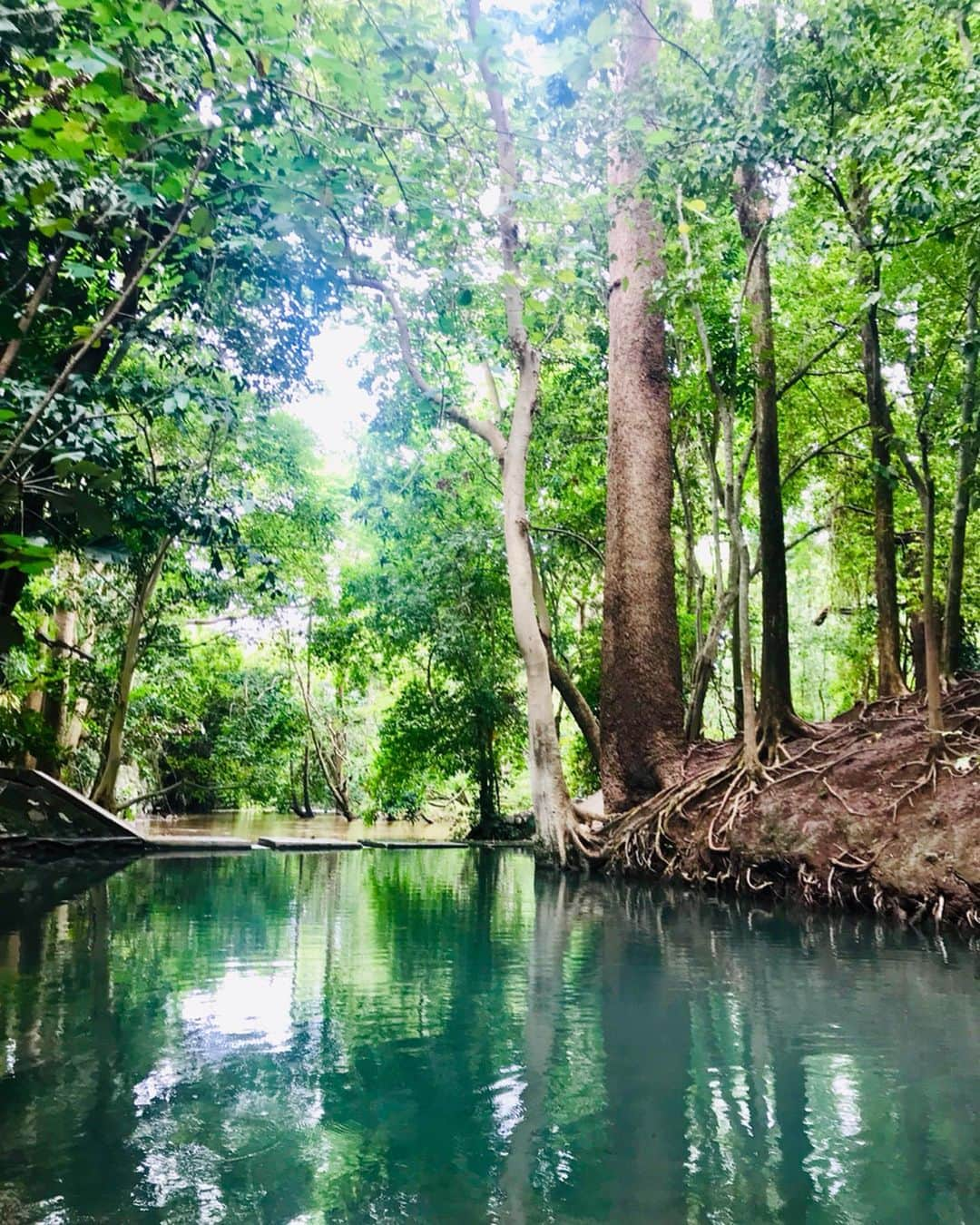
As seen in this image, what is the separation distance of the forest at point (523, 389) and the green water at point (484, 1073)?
133cm

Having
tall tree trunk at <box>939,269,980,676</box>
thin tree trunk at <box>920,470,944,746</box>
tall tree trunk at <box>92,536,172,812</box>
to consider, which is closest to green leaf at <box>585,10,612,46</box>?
thin tree trunk at <box>920,470,944,746</box>

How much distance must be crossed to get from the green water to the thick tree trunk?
116 inches

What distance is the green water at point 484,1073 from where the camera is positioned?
6.66 feet

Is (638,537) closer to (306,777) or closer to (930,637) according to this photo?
(930,637)

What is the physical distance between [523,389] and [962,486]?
4.39m

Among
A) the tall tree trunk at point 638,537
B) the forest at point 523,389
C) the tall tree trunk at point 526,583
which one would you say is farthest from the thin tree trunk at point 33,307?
the tall tree trunk at point 638,537

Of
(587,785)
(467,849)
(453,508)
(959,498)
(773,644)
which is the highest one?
(453,508)

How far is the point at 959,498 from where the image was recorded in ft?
26.6

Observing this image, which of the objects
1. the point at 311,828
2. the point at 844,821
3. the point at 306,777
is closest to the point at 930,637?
the point at 844,821

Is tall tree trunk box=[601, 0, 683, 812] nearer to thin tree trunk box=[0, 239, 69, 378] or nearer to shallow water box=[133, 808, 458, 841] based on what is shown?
shallow water box=[133, 808, 458, 841]

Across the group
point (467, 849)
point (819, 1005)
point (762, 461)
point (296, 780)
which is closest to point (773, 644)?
point (762, 461)

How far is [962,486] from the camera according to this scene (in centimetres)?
803

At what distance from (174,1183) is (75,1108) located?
593 mm

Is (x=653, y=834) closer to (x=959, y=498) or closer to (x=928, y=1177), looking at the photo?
(x=959, y=498)
